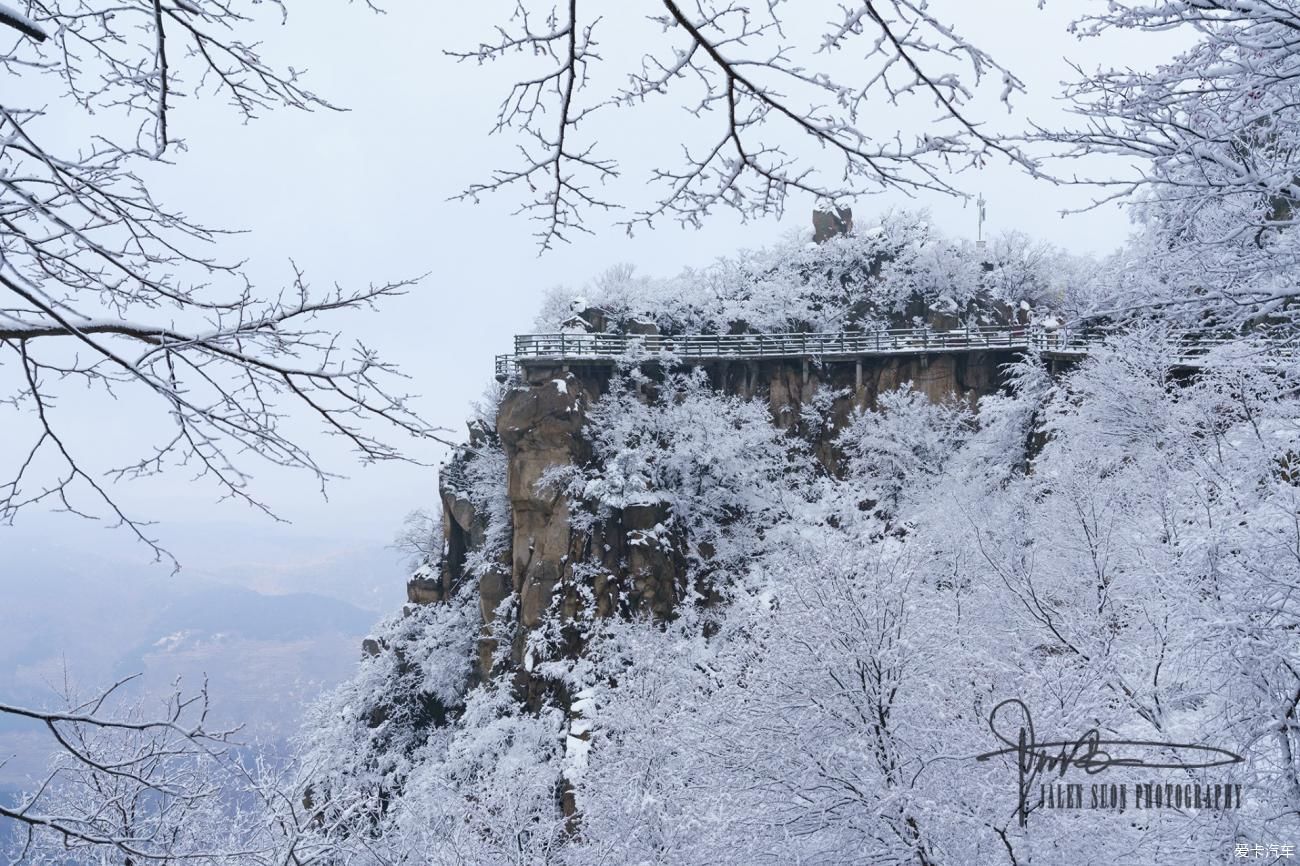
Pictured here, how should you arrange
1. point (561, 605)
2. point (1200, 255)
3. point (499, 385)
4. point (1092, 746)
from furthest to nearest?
point (499, 385) → point (561, 605) → point (1092, 746) → point (1200, 255)

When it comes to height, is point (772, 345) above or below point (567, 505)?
above

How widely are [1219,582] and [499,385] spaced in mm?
20733

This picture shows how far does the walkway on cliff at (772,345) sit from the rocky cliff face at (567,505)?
16.3 inches

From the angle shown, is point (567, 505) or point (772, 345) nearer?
point (567, 505)

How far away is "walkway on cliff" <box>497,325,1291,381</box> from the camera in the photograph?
22.9 meters

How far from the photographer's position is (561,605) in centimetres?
1961

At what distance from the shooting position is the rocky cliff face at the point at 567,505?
19.9 metres

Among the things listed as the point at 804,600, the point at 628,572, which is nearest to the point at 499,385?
the point at 628,572

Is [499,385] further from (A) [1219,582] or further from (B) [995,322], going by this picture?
(A) [1219,582]

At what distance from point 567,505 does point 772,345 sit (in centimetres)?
989

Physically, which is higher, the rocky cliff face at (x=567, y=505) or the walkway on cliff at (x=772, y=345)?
the walkway on cliff at (x=772, y=345)

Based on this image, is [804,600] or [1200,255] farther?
[804,600]

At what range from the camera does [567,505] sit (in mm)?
20469

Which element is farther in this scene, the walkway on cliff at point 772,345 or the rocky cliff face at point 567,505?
the walkway on cliff at point 772,345
